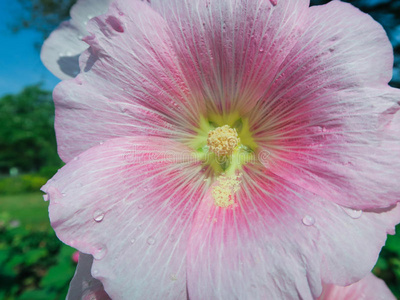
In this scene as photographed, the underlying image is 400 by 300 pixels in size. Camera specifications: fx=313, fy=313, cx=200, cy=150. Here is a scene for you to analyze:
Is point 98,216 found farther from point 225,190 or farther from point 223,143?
point 223,143

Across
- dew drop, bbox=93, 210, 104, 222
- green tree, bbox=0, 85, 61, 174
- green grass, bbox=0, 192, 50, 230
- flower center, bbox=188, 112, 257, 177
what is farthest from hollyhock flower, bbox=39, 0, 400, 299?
→ green tree, bbox=0, 85, 61, 174

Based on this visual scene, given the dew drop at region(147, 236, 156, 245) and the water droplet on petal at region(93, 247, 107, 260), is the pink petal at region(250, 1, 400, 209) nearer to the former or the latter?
the dew drop at region(147, 236, 156, 245)

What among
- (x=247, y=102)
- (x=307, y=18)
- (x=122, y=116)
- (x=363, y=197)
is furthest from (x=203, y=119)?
(x=363, y=197)

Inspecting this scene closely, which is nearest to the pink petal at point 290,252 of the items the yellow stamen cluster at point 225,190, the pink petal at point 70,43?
the yellow stamen cluster at point 225,190

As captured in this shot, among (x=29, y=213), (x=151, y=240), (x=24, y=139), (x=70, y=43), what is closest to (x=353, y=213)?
(x=151, y=240)

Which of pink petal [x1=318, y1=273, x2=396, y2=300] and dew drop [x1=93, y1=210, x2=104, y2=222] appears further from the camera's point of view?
pink petal [x1=318, y1=273, x2=396, y2=300]

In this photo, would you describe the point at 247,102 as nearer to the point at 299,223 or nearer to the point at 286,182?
the point at 286,182
